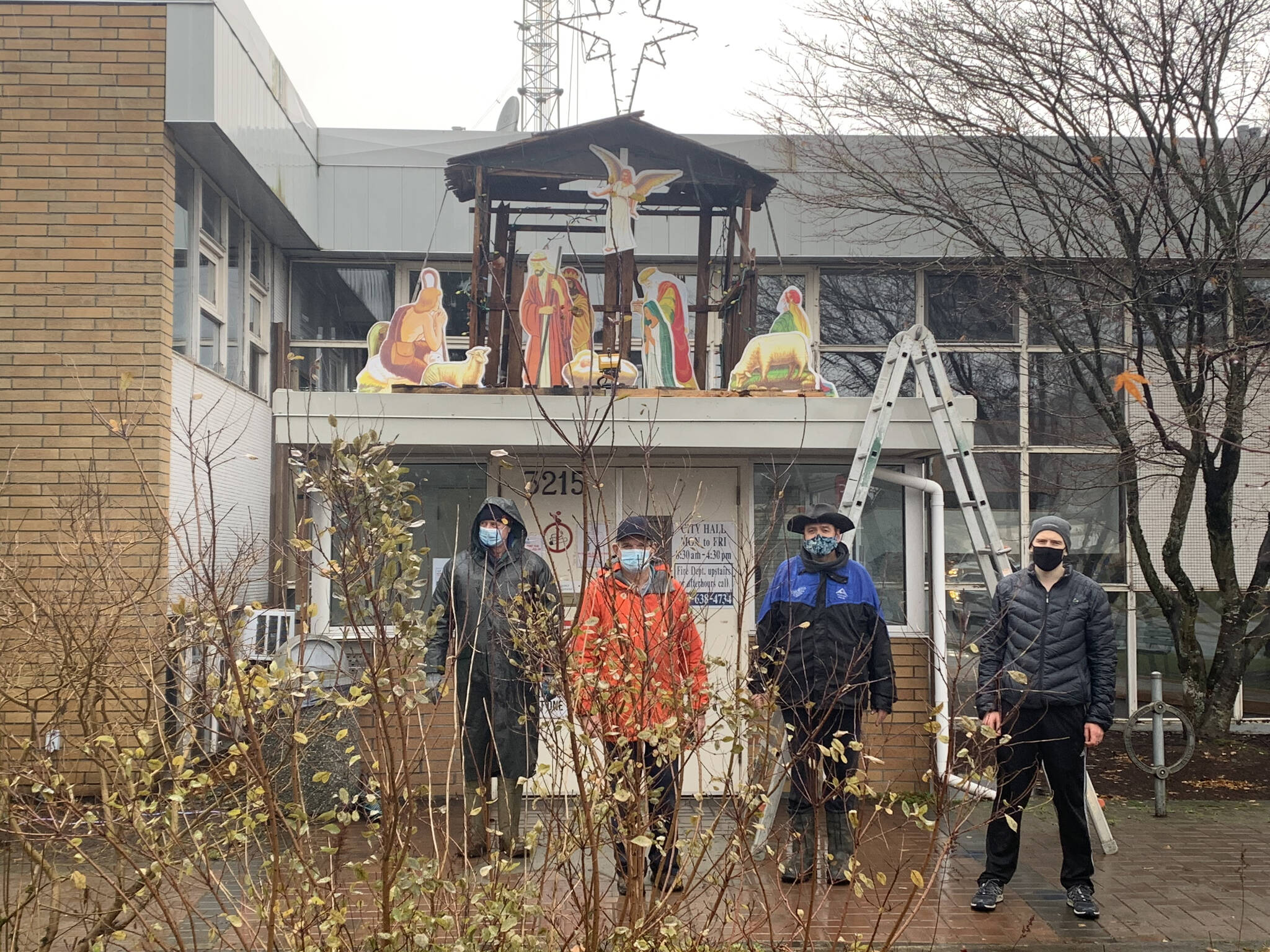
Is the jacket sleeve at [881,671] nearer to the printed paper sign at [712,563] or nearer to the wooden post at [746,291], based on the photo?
the printed paper sign at [712,563]

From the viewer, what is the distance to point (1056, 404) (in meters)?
11.3

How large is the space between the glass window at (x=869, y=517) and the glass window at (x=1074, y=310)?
88.9 inches

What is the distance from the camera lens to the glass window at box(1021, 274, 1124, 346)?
9.30 meters

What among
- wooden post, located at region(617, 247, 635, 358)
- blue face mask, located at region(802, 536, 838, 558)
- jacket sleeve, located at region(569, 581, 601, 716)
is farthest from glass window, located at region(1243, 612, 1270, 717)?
jacket sleeve, located at region(569, 581, 601, 716)

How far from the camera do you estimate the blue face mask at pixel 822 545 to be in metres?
5.95

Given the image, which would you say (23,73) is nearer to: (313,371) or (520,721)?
(313,371)

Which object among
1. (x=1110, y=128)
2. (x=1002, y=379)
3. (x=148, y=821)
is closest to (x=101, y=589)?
(x=148, y=821)

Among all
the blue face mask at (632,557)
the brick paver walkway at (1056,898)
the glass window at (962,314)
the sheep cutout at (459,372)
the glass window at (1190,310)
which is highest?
the glass window at (962,314)

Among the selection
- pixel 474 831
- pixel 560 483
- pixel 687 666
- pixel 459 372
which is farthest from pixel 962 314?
pixel 687 666

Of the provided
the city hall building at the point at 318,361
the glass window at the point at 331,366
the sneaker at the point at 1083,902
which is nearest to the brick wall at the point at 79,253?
the city hall building at the point at 318,361

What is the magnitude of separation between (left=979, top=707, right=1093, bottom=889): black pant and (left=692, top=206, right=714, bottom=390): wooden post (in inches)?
150

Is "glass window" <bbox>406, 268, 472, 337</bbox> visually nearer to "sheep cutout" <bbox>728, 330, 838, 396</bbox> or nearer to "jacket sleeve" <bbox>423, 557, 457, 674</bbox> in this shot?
"sheep cutout" <bbox>728, 330, 838, 396</bbox>

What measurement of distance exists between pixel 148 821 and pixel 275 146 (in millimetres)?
7827

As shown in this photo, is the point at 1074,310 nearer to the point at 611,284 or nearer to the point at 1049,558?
the point at 611,284
